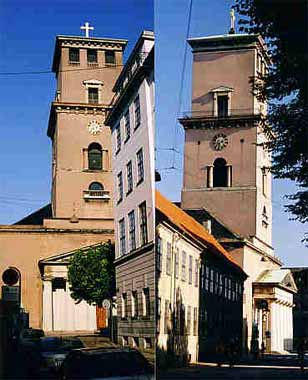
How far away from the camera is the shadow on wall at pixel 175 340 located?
3762mm

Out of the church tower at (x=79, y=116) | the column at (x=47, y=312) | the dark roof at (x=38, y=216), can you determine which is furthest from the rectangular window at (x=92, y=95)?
Answer: the column at (x=47, y=312)

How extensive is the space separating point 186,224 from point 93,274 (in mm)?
451

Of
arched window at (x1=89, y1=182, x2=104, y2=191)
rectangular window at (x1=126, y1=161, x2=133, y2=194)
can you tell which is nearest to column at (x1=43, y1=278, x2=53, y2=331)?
arched window at (x1=89, y1=182, x2=104, y2=191)

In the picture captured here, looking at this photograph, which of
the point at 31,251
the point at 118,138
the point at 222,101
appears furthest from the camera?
the point at 222,101

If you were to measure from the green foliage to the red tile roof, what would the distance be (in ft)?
0.90

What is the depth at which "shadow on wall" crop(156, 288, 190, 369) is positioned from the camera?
3.76 m

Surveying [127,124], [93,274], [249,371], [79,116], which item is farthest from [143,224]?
[249,371]

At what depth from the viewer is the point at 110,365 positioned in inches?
142

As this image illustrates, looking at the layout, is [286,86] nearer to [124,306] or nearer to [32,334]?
[124,306]

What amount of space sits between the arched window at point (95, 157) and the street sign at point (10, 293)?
1.86 feet

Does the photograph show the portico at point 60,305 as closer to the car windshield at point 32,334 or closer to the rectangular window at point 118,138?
the car windshield at point 32,334

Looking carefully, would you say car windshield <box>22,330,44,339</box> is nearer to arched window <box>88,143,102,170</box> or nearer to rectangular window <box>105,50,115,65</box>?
arched window <box>88,143,102,170</box>

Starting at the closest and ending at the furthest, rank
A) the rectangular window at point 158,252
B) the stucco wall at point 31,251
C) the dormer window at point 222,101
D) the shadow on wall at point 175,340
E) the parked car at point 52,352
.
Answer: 1. the stucco wall at point 31,251
2. the parked car at point 52,352
3. the rectangular window at point 158,252
4. the shadow on wall at point 175,340
5. the dormer window at point 222,101

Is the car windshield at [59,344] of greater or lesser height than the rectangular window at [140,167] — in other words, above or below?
below
